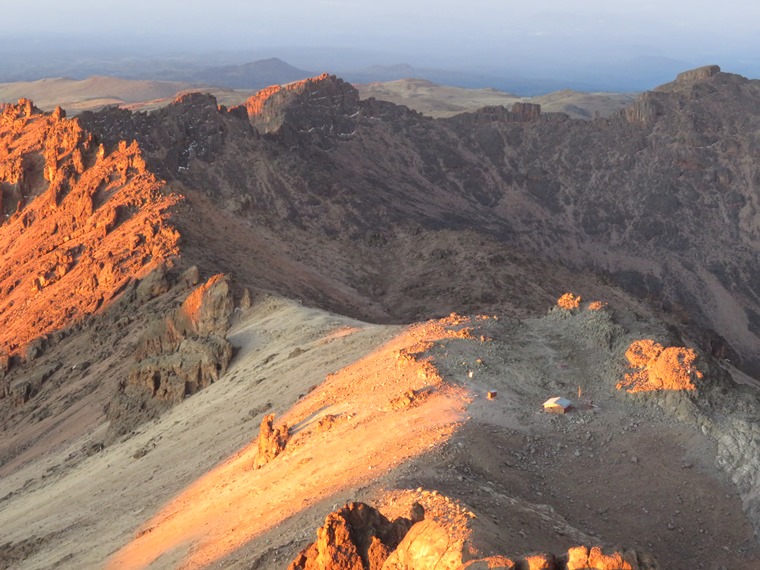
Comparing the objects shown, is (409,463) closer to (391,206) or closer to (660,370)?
(660,370)

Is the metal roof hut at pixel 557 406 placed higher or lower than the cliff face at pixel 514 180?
higher

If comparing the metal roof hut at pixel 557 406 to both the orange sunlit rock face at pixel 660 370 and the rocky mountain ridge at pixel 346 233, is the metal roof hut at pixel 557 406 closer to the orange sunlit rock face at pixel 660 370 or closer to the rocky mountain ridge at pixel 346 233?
the rocky mountain ridge at pixel 346 233

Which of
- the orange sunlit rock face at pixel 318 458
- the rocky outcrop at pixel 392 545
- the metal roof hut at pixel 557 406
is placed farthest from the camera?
the metal roof hut at pixel 557 406

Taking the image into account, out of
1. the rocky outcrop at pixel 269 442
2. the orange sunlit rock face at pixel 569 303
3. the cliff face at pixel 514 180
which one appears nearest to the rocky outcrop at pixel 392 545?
the rocky outcrop at pixel 269 442

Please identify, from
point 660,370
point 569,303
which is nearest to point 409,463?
point 660,370

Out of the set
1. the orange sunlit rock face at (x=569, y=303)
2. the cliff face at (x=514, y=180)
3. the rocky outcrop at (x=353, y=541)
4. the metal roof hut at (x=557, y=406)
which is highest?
the rocky outcrop at (x=353, y=541)

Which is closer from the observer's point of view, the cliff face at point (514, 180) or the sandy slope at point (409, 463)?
the sandy slope at point (409, 463)

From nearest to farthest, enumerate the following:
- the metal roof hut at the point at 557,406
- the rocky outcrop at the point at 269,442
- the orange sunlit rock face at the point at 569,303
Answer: the metal roof hut at the point at 557,406 → the rocky outcrop at the point at 269,442 → the orange sunlit rock face at the point at 569,303

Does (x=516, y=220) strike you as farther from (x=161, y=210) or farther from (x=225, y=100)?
(x=225, y=100)
